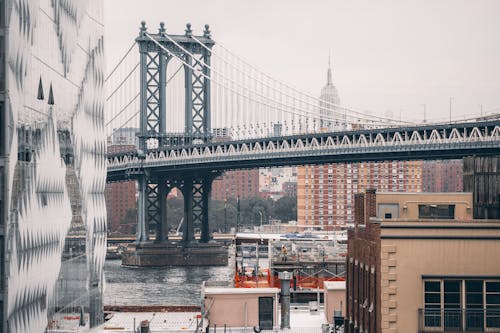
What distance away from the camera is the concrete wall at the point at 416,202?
3166 centimetres

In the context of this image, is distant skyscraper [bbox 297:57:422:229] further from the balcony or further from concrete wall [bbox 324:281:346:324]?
the balcony

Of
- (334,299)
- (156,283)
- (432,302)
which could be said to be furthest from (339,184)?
(432,302)

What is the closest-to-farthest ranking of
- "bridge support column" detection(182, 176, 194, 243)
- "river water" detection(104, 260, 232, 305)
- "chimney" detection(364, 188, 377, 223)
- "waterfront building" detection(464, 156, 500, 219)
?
"waterfront building" detection(464, 156, 500, 219), "chimney" detection(364, 188, 377, 223), "river water" detection(104, 260, 232, 305), "bridge support column" detection(182, 176, 194, 243)

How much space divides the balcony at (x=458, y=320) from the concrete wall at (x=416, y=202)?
13.8ft

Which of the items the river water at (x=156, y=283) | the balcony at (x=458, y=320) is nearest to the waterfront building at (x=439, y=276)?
the balcony at (x=458, y=320)

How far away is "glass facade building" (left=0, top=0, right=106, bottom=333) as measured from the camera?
33375mm

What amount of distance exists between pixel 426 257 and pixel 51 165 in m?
14.3

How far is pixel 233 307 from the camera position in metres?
39.3

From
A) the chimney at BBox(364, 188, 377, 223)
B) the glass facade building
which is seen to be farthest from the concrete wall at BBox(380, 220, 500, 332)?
the glass facade building

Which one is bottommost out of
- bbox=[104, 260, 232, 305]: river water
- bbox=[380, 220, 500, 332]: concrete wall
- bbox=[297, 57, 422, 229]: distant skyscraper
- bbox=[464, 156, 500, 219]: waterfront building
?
bbox=[104, 260, 232, 305]: river water

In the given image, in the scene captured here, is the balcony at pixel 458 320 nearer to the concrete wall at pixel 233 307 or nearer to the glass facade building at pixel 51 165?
the glass facade building at pixel 51 165

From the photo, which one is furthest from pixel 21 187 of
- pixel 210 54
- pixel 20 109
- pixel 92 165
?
pixel 210 54

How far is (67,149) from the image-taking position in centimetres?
4328

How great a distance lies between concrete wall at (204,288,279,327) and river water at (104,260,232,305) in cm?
3662
